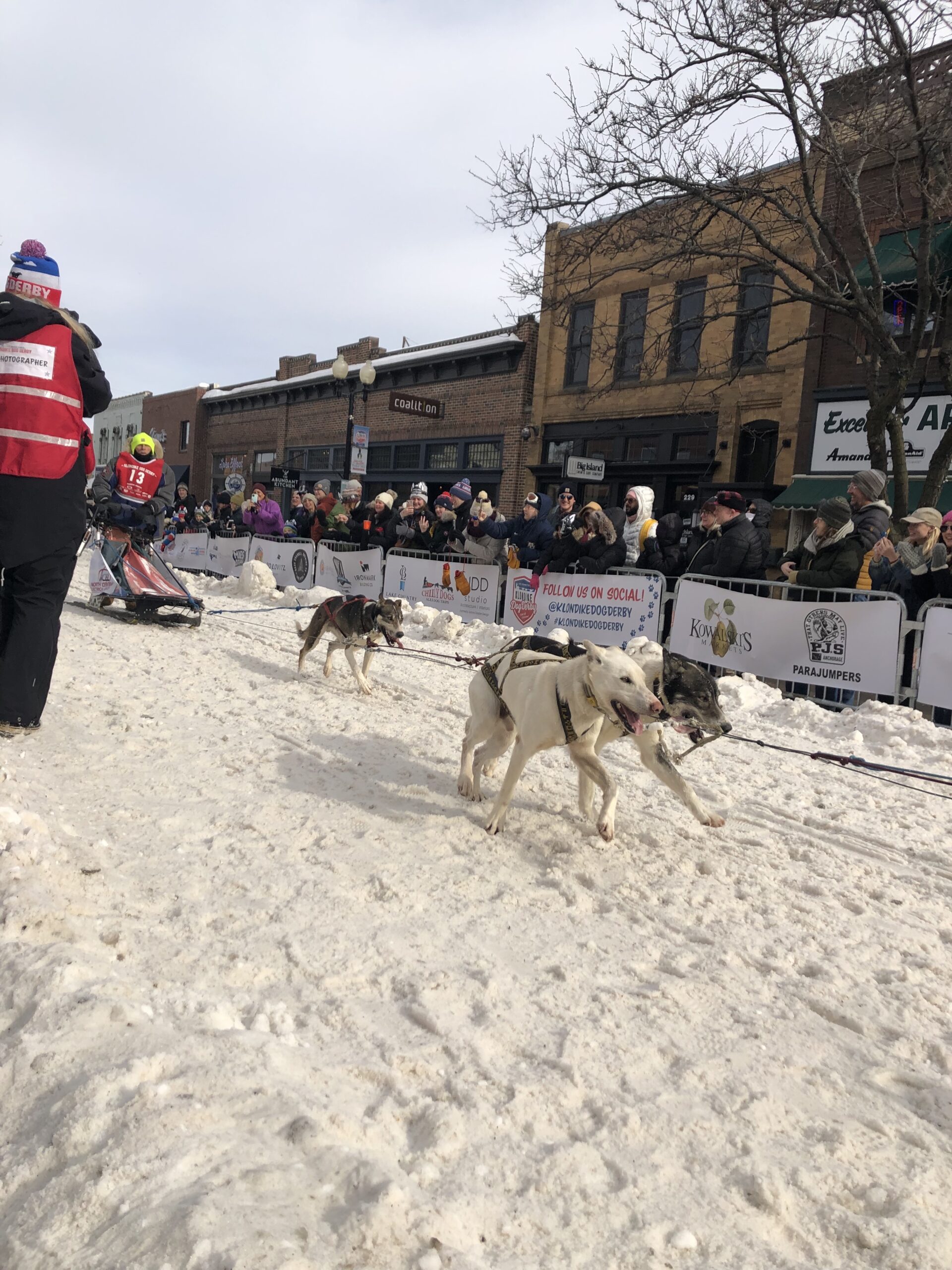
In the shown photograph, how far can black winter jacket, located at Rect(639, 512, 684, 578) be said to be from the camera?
27.4ft

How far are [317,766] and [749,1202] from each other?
3.17 m

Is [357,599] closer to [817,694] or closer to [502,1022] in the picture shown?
[817,694]

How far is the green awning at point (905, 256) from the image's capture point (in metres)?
12.6

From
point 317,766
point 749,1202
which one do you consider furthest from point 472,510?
point 749,1202

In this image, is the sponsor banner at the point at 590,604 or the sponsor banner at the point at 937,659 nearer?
the sponsor banner at the point at 937,659

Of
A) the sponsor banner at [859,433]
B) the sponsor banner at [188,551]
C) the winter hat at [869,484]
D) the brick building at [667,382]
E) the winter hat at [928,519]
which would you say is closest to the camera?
the winter hat at [928,519]

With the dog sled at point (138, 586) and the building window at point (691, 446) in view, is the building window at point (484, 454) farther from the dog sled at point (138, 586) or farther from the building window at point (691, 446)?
the dog sled at point (138, 586)

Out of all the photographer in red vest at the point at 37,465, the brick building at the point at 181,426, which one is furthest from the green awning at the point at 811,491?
the brick building at the point at 181,426

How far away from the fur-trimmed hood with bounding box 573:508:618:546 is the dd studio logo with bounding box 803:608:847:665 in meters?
2.46

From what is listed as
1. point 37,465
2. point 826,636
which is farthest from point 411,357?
point 37,465

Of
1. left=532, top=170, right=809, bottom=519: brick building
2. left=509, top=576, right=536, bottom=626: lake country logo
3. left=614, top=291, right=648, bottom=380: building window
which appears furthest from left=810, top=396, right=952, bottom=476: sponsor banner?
left=509, top=576, right=536, bottom=626: lake country logo

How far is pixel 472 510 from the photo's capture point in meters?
10.6

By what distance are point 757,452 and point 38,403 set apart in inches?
583

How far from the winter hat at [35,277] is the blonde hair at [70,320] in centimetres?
3
